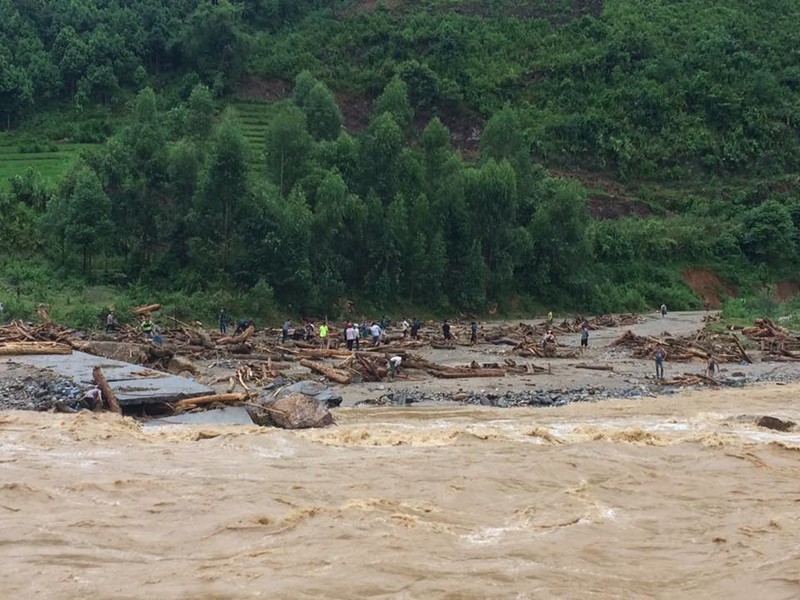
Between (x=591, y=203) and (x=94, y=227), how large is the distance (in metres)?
53.8

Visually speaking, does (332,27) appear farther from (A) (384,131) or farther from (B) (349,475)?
(B) (349,475)

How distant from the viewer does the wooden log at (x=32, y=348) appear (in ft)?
98.2

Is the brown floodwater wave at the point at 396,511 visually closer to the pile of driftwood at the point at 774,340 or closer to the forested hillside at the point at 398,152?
the pile of driftwood at the point at 774,340

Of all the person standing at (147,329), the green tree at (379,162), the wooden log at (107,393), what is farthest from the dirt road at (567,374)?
the green tree at (379,162)

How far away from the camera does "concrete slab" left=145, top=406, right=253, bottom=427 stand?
21.7 metres

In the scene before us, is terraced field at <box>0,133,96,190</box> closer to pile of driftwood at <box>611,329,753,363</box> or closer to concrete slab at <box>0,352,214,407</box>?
concrete slab at <box>0,352,214,407</box>

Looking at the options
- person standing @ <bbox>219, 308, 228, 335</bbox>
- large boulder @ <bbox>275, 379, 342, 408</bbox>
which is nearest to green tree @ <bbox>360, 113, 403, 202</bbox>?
person standing @ <bbox>219, 308, 228, 335</bbox>

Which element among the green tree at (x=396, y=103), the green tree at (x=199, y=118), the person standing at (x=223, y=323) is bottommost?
the person standing at (x=223, y=323)

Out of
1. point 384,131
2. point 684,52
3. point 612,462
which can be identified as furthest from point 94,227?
point 684,52

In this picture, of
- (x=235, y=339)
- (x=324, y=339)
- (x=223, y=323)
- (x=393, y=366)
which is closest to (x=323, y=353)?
(x=324, y=339)

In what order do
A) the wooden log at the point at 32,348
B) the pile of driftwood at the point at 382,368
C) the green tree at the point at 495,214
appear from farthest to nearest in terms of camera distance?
the green tree at the point at 495,214 < the pile of driftwood at the point at 382,368 < the wooden log at the point at 32,348

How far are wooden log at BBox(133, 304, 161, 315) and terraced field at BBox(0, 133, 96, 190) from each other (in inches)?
937

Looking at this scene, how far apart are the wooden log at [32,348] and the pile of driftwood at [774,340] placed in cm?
3038

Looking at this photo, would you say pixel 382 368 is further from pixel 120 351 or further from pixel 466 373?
pixel 120 351
